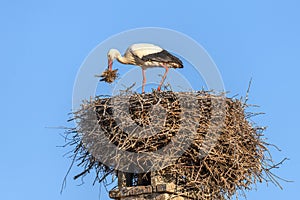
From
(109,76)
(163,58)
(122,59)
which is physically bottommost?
(109,76)

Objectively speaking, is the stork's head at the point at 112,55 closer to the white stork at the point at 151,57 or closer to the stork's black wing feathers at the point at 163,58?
the white stork at the point at 151,57

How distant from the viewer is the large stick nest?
7.82m

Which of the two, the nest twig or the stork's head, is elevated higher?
the stork's head

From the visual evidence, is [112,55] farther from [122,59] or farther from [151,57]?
[151,57]

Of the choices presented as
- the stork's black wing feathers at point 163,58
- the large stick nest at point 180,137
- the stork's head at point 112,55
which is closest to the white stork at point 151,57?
the stork's black wing feathers at point 163,58

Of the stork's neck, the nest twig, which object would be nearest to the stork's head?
the stork's neck

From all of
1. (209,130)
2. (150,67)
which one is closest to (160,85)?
(150,67)

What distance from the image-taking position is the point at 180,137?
777 cm

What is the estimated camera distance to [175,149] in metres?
7.79

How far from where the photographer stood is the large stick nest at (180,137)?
782cm

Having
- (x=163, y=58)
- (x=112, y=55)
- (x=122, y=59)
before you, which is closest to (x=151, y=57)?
(x=163, y=58)

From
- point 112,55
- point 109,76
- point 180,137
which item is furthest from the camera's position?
point 112,55

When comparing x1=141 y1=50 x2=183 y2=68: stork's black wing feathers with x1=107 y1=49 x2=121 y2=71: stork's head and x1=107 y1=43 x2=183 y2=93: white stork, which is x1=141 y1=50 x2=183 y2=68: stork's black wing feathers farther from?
x1=107 y1=49 x2=121 y2=71: stork's head

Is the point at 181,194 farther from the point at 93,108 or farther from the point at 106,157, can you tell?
the point at 93,108
